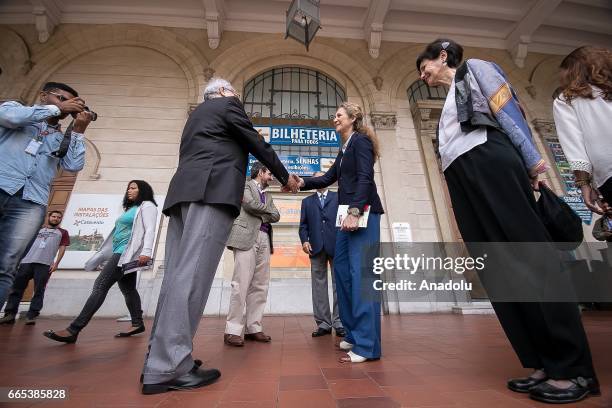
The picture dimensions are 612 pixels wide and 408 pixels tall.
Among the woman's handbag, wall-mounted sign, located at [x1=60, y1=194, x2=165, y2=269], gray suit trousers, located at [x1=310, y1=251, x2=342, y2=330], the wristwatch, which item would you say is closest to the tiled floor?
gray suit trousers, located at [x1=310, y1=251, x2=342, y2=330]

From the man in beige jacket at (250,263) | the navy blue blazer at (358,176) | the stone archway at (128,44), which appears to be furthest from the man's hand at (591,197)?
the stone archway at (128,44)

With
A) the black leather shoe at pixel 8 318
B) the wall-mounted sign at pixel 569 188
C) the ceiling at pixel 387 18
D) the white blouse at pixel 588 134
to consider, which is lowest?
the black leather shoe at pixel 8 318

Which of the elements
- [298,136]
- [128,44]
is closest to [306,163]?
[298,136]

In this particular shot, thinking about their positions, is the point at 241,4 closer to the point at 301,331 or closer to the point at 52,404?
the point at 301,331

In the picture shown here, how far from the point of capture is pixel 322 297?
12.3ft

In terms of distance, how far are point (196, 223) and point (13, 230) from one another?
123cm

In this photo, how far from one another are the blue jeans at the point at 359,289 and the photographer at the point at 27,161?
83.0 inches

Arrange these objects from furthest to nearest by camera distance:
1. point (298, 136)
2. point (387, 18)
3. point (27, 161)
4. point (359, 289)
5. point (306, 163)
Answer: point (387, 18) < point (298, 136) < point (306, 163) < point (359, 289) < point (27, 161)

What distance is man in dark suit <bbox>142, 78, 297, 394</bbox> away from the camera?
150cm

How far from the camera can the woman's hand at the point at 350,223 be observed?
2127mm

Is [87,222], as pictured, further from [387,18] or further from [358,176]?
[387,18]

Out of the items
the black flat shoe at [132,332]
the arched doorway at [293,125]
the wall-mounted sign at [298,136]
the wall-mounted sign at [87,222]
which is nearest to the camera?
the black flat shoe at [132,332]

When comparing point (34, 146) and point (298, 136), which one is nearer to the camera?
point (34, 146)

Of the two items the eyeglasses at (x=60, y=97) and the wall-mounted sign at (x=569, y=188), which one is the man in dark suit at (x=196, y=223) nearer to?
the eyeglasses at (x=60, y=97)
